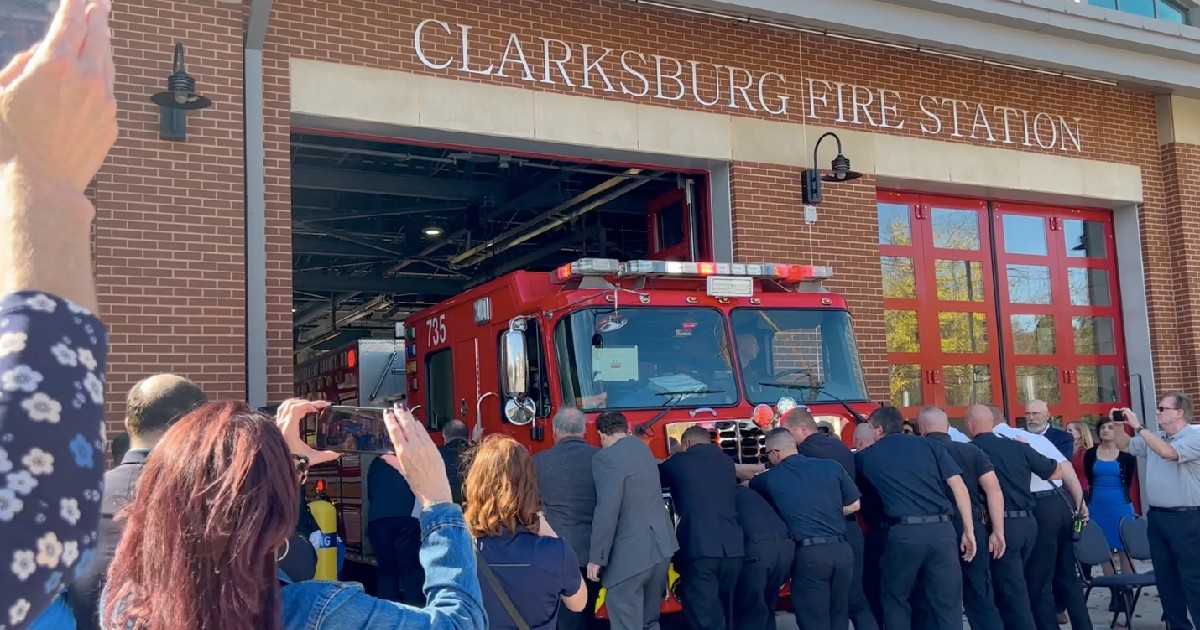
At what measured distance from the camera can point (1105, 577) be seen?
8.80 metres

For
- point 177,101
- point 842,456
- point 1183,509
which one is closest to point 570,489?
point 842,456

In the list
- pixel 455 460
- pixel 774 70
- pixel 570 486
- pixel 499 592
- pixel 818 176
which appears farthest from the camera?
pixel 774 70

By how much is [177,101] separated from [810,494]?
501 cm

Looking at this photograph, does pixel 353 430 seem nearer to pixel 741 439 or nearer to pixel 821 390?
pixel 741 439

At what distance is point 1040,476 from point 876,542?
1263mm

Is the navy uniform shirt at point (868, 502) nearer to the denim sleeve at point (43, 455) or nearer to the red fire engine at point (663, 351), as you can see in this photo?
the red fire engine at point (663, 351)

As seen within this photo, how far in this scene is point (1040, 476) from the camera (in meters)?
7.98

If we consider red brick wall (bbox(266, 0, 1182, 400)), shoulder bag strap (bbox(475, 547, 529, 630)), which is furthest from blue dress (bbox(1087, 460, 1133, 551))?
shoulder bag strap (bbox(475, 547, 529, 630))

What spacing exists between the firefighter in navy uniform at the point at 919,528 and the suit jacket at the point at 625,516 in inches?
64.8

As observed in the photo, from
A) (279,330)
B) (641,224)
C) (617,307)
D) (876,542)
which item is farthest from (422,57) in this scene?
(641,224)

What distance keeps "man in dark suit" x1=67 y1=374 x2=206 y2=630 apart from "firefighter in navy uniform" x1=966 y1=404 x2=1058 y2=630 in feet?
19.7

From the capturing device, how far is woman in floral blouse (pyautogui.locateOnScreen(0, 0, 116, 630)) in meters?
1.01

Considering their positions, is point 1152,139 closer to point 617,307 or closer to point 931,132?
point 931,132

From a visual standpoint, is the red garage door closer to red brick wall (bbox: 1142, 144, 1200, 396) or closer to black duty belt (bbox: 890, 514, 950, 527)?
red brick wall (bbox: 1142, 144, 1200, 396)
